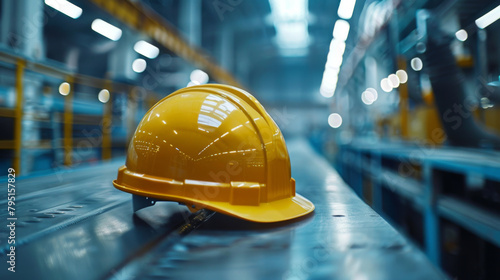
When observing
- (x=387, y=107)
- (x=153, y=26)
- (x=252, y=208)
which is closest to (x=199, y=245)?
(x=252, y=208)

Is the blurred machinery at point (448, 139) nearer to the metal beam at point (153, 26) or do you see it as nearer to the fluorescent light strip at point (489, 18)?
the fluorescent light strip at point (489, 18)

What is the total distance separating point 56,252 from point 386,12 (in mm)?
5590

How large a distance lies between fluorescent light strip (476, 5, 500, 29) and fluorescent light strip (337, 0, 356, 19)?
7055mm

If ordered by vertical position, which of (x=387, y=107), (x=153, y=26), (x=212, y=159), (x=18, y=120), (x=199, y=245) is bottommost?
(x=199, y=245)

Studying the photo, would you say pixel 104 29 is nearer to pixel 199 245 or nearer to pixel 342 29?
pixel 342 29

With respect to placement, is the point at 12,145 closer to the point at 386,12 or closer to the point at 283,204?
the point at 283,204

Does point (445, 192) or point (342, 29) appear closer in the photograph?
point (445, 192)

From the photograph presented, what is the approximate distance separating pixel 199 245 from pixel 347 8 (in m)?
11.4

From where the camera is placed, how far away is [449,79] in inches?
136

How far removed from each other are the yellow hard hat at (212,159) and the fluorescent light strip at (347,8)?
973cm

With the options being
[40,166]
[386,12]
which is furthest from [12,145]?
[386,12]

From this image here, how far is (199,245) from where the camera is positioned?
3.45ft

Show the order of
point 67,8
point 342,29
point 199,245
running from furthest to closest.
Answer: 1. point 342,29
2. point 67,8
3. point 199,245

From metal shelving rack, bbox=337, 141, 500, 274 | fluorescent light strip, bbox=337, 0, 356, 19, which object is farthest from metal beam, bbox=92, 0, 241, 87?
metal shelving rack, bbox=337, 141, 500, 274
